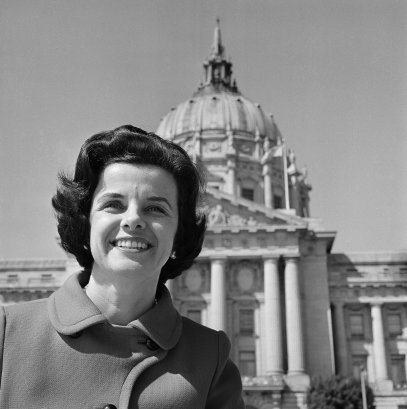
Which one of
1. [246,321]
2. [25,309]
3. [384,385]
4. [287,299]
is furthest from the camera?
[246,321]

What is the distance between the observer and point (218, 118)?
89250 mm

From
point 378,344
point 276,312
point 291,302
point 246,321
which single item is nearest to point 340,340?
point 378,344

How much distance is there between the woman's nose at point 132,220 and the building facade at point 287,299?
47.0m

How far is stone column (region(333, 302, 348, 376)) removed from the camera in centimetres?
5381

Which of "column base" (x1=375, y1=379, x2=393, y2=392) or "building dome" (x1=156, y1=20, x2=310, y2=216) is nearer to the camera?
"column base" (x1=375, y1=379, x2=393, y2=392)

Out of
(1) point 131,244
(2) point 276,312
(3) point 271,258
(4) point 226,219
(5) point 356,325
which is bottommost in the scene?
(1) point 131,244

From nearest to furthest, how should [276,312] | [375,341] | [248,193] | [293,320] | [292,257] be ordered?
[293,320] → [276,312] → [375,341] → [292,257] → [248,193]

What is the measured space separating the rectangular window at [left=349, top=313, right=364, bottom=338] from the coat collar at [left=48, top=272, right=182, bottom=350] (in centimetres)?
5502

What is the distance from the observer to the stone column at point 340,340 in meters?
53.8

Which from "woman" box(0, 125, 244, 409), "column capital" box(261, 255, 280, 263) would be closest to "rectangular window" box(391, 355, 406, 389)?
"column capital" box(261, 255, 280, 263)

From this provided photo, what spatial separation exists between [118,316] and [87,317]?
24cm

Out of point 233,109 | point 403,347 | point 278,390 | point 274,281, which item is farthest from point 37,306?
point 233,109

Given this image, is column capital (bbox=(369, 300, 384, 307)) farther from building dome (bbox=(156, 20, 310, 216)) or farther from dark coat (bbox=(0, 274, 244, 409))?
dark coat (bbox=(0, 274, 244, 409))

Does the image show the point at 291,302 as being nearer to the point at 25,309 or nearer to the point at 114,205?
the point at 114,205
